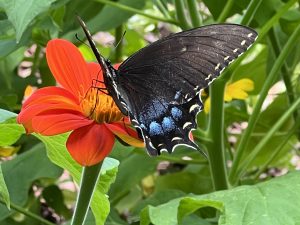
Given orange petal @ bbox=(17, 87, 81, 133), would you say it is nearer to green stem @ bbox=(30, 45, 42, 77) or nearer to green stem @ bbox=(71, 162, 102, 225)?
green stem @ bbox=(71, 162, 102, 225)

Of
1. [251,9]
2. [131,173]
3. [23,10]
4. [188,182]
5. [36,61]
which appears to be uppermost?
[23,10]

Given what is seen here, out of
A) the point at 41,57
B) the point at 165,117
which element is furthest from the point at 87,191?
the point at 41,57

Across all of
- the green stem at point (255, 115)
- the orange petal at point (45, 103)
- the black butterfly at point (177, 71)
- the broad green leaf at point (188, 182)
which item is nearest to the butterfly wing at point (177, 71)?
the black butterfly at point (177, 71)

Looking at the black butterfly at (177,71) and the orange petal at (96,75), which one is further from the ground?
the orange petal at (96,75)

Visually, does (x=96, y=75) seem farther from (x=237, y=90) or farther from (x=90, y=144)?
(x=237, y=90)

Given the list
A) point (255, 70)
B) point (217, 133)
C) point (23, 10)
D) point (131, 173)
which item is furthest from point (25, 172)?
point (255, 70)

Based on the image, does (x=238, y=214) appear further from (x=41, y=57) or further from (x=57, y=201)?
(x=41, y=57)

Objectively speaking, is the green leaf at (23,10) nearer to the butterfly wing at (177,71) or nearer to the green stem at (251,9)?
the butterfly wing at (177,71)
